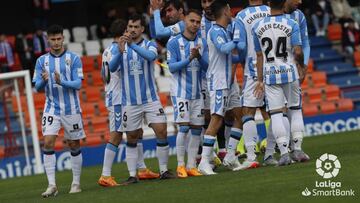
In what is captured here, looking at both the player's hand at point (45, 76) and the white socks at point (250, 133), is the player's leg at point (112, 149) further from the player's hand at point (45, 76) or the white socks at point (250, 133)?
the white socks at point (250, 133)

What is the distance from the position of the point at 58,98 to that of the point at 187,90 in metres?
1.74

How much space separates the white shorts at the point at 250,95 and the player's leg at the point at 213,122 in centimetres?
31

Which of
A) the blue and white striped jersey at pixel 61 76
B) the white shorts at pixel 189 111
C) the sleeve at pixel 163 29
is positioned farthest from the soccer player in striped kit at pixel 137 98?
the blue and white striped jersey at pixel 61 76

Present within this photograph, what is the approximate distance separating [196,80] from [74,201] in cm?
285

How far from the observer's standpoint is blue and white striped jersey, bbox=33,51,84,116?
13328 mm

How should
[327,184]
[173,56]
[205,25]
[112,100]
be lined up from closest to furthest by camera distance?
[327,184] < [173,56] < [112,100] < [205,25]

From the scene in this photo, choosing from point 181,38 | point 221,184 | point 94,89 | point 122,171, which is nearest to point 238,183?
point 221,184

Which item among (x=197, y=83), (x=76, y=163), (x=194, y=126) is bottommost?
(x=76, y=163)

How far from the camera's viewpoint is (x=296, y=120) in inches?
541

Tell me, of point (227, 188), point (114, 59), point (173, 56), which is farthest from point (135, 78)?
point (227, 188)

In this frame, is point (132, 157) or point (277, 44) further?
point (132, 157)

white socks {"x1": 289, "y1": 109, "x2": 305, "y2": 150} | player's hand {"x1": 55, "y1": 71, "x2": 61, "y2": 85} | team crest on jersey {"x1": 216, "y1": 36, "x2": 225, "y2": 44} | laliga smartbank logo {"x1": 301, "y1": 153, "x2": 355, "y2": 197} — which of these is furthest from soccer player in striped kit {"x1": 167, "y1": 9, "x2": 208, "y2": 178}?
laliga smartbank logo {"x1": 301, "y1": 153, "x2": 355, "y2": 197}

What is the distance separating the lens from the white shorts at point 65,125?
13.3 meters

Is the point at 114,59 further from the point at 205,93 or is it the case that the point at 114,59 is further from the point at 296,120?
the point at 296,120
